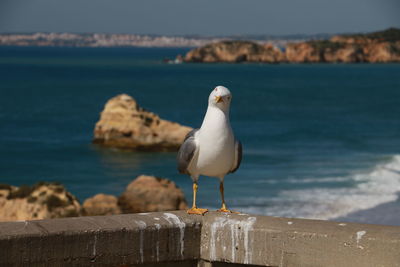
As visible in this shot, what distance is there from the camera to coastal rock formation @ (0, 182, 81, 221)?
18.6 meters

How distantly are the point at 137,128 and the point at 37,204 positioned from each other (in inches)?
940

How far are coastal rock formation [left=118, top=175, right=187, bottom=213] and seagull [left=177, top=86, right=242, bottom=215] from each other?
→ 16.4 metres

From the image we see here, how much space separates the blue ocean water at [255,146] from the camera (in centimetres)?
2986

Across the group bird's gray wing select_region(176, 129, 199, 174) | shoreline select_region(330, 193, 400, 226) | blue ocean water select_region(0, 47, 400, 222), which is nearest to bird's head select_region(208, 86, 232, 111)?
bird's gray wing select_region(176, 129, 199, 174)

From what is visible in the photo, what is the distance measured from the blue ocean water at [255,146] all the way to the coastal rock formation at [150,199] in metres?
4.41

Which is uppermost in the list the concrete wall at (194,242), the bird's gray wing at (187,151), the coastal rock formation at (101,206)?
the bird's gray wing at (187,151)

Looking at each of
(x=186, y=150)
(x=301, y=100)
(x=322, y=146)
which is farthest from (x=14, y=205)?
(x=301, y=100)

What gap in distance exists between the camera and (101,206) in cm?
2147

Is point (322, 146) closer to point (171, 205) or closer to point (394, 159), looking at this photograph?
point (394, 159)

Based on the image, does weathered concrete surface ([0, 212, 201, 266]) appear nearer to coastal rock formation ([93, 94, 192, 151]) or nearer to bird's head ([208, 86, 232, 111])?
bird's head ([208, 86, 232, 111])

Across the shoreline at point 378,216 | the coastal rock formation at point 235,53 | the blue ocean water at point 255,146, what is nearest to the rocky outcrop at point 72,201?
the blue ocean water at point 255,146

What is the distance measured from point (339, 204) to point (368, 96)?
213ft

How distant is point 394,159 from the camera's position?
3847 cm

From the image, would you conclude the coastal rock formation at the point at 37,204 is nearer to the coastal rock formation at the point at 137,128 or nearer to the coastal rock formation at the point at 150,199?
the coastal rock formation at the point at 150,199
